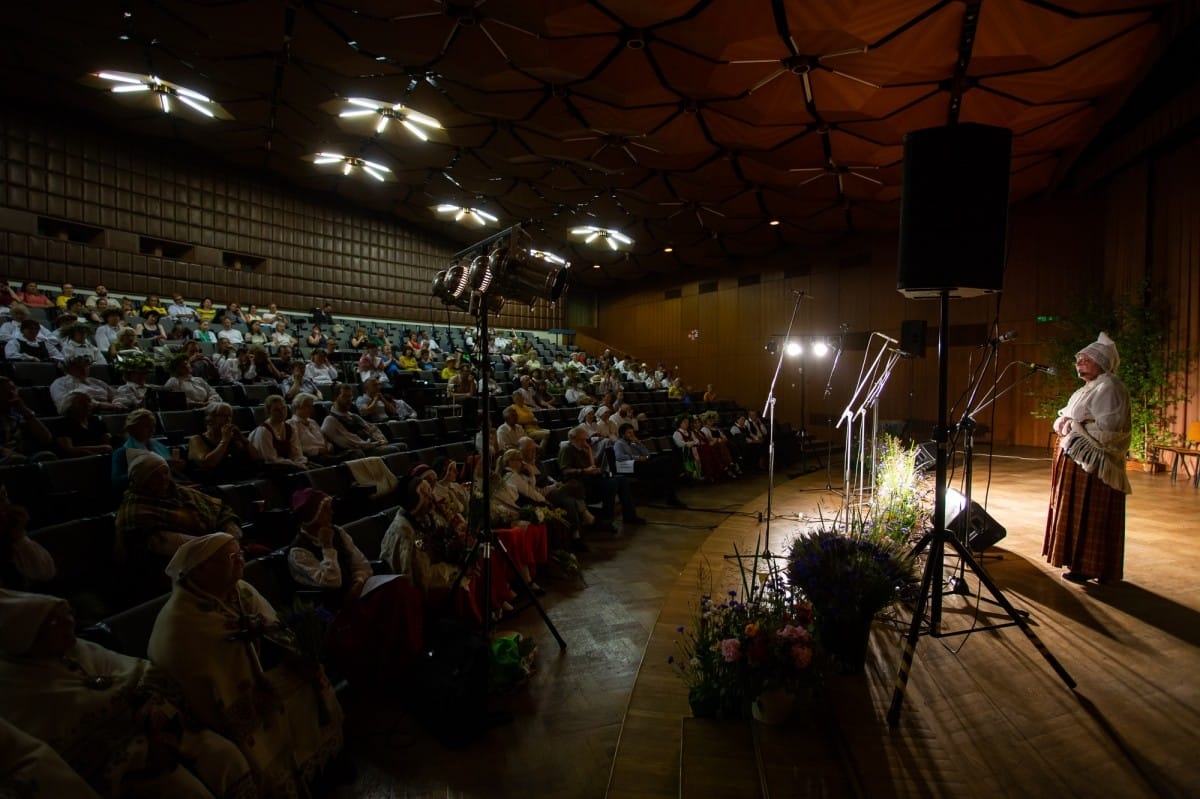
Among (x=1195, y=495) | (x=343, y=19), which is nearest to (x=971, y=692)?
(x=1195, y=495)

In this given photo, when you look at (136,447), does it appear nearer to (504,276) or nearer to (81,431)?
(81,431)

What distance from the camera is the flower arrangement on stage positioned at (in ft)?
5.98

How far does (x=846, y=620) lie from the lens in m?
2.14

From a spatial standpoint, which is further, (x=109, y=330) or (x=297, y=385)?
(x=109, y=330)

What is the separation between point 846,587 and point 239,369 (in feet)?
21.7

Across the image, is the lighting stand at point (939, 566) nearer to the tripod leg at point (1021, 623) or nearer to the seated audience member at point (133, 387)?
the tripod leg at point (1021, 623)

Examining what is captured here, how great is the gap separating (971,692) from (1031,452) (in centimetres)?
892

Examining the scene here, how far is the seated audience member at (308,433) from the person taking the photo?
168 inches

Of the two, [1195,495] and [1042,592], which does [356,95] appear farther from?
[1195,495]

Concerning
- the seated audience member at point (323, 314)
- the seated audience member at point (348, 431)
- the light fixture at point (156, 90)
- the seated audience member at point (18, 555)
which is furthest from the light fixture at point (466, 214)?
the seated audience member at point (18, 555)

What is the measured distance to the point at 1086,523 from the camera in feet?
10.1

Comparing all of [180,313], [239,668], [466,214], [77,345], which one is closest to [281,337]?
[180,313]

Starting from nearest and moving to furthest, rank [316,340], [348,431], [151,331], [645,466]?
[348,431] → [645,466] → [151,331] → [316,340]

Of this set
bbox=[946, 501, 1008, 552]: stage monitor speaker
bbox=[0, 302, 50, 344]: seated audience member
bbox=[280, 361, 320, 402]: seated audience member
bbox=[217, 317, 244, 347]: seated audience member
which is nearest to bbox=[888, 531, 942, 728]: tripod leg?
bbox=[946, 501, 1008, 552]: stage monitor speaker
